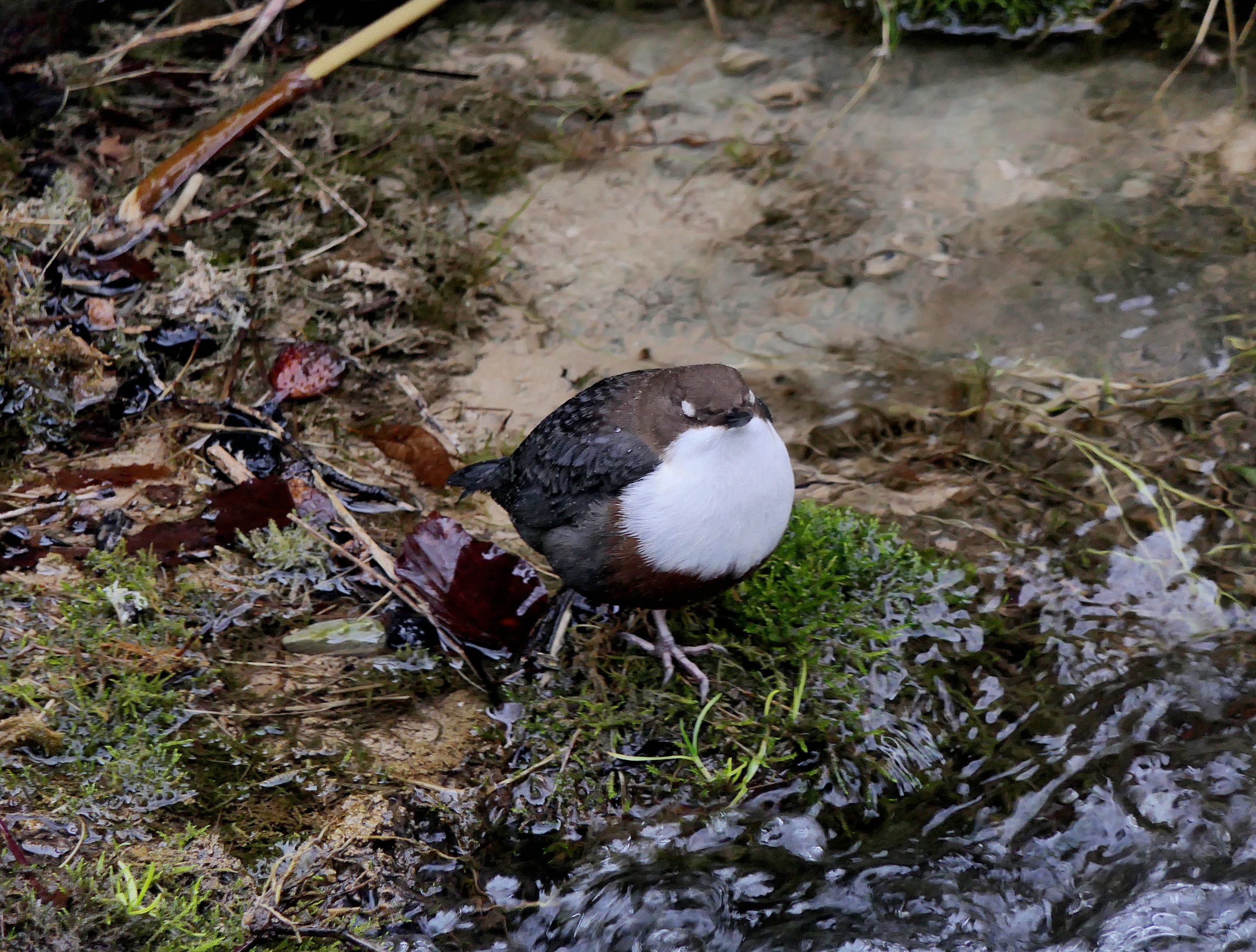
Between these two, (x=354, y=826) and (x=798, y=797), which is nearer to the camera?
(x=354, y=826)

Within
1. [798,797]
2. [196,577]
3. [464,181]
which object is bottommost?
[798,797]

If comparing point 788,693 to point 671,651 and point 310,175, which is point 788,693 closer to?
point 671,651

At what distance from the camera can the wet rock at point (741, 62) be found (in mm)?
5043

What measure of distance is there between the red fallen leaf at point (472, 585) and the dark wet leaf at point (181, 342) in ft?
4.63

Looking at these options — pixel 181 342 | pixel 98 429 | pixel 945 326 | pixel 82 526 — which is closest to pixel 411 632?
pixel 82 526

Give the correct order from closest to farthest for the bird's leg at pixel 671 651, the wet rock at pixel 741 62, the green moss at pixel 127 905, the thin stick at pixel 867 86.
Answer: the green moss at pixel 127 905
the bird's leg at pixel 671 651
the thin stick at pixel 867 86
the wet rock at pixel 741 62

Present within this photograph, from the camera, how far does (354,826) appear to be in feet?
8.50

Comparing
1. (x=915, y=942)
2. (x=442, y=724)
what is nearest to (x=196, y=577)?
(x=442, y=724)

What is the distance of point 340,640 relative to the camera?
3051 millimetres

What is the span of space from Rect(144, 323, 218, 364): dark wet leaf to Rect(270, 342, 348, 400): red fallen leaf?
27 cm

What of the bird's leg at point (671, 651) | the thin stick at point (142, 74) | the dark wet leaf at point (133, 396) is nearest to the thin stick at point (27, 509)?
the dark wet leaf at point (133, 396)

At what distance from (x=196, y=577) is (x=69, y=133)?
252 cm

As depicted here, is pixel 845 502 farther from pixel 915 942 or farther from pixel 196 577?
pixel 196 577

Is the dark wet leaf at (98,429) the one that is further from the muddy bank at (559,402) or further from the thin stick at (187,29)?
the thin stick at (187,29)
